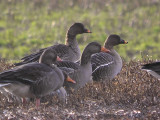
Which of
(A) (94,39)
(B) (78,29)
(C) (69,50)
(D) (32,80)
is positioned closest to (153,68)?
(D) (32,80)

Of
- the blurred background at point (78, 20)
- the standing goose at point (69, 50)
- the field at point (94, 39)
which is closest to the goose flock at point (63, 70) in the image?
the standing goose at point (69, 50)

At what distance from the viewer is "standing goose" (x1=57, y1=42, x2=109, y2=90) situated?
33.4 ft

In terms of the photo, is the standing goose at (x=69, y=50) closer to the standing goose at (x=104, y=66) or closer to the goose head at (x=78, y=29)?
the goose head at (x=78, y=29)

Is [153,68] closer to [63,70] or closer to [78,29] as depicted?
[63,70]

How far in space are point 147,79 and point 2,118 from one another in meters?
3.42

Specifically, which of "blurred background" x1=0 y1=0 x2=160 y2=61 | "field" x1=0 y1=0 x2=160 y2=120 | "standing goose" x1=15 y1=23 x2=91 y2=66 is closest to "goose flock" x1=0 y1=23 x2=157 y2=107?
"standing goose" x1=15 y1=23 x2=91 y2=66

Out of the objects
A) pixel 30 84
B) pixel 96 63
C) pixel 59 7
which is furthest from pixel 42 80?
pixel 59 7

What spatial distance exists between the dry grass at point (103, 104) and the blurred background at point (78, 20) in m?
9.21

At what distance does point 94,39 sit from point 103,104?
12.0m

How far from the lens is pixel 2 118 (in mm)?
8055

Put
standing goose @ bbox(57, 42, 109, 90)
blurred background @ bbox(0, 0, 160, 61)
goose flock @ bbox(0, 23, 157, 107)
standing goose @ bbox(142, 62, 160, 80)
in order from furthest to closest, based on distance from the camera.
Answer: blurred background @ bbox(0, 0, 160, 61) → standing goose @ bbox(57, 42, 109, 90) → standing goose @ bbox(142, 62, 160, 80) → goose flock @ bbox(0, 23, 157, 107)

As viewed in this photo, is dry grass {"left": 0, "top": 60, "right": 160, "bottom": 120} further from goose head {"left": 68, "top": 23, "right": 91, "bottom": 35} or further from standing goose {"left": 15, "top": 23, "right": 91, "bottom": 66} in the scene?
goose head {"left": 68, "top": 23, "right": 91, "bottom": 35}

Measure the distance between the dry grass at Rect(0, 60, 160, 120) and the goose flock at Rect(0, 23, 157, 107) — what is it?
0.89 ft

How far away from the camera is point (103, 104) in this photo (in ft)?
28.7
